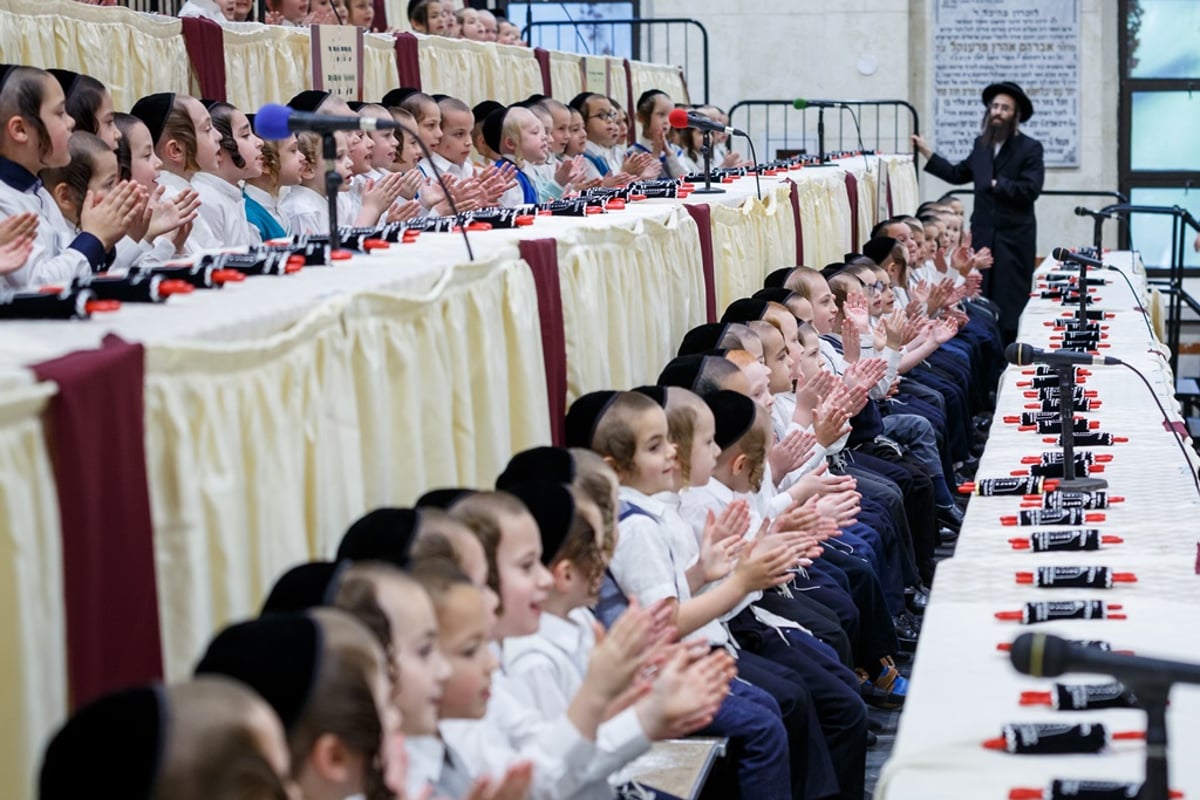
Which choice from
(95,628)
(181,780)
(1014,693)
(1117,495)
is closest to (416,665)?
(95,628)

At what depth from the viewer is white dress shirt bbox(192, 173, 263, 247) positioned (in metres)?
5.16

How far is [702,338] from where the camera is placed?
5.83 metres

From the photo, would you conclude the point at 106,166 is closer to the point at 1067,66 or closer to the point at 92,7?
the point at 92,7

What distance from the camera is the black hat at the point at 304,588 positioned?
105 inches

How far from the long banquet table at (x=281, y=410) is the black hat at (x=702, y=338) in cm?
61

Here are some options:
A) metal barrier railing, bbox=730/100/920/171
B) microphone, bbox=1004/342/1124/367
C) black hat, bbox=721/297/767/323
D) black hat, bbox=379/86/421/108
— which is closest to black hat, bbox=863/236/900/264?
black hat, bbox=721/297/767/323

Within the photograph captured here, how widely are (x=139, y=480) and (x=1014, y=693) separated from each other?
1717 mm

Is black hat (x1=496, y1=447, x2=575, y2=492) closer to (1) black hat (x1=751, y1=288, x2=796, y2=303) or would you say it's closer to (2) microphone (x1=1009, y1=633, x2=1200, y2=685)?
(2) microphone (x1=1009, y1=633, x2=1200, y2=685)

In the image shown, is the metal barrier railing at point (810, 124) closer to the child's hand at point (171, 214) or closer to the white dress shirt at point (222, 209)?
the white dress shirt at point (222, 209)

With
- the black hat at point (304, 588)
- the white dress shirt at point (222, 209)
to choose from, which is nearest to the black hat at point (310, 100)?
the white dress shirt at point (222, 209)

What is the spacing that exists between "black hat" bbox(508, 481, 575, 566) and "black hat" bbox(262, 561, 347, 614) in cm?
75

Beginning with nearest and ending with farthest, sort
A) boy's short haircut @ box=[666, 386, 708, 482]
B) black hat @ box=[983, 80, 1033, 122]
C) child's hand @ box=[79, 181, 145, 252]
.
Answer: child's hand @ box=[79, 181, 145, 252] < boy's short haircut @ box=[666, 386, 708, 482] < black hat @ box=[983, 80, 1033, 122]

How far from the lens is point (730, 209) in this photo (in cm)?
681

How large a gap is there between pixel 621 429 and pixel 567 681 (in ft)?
3.53
